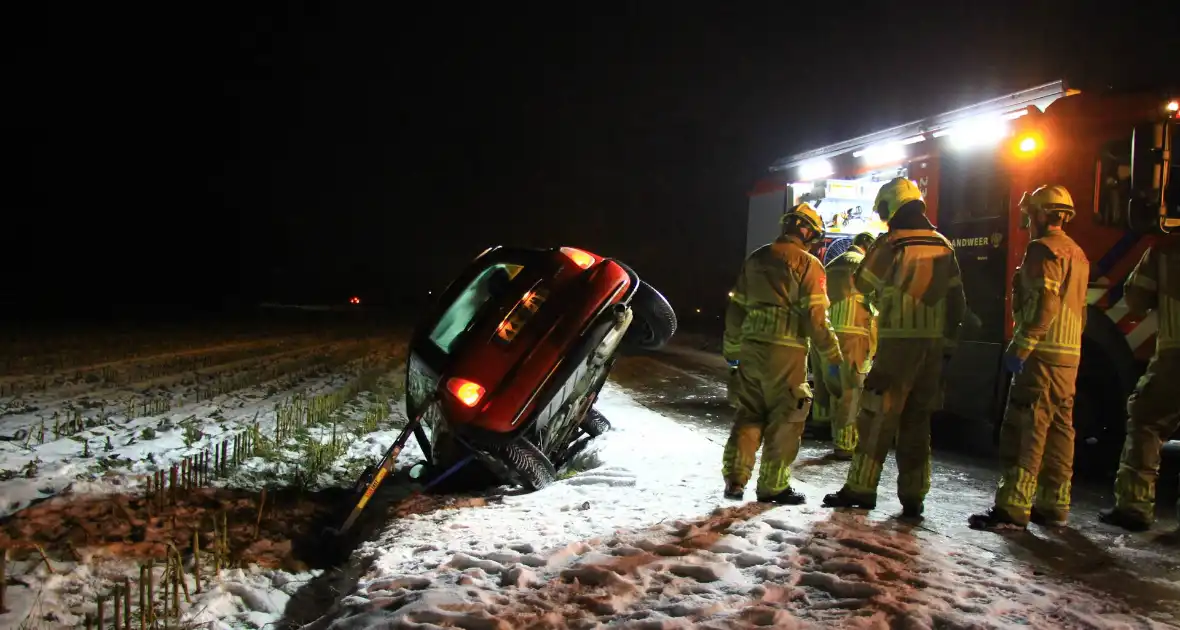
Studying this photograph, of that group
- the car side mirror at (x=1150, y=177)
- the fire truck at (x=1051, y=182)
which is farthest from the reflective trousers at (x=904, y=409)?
the fire truck at (x=1051, y=182)

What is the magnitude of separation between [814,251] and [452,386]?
18.7 ft

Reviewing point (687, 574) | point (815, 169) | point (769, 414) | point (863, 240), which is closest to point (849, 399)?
point (863, 240)

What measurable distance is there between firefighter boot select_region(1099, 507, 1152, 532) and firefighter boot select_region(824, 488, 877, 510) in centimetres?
129

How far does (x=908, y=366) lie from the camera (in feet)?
14.2

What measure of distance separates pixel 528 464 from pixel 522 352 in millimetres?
640

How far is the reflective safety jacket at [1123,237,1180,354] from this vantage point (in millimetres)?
4371

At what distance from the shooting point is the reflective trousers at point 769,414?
14.6ft

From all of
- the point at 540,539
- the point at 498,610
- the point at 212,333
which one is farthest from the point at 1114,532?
the point at 212,333

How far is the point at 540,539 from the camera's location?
384 centimetres

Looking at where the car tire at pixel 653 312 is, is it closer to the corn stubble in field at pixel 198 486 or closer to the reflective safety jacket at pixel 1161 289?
the corn stubble in field at pixel 198 486

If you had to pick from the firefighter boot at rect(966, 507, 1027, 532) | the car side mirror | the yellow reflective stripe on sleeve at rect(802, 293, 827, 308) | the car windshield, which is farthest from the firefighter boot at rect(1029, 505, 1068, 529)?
the car windshield

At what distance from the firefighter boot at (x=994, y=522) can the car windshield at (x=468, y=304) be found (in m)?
2.85

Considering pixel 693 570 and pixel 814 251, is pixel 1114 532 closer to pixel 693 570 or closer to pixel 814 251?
pixel 693 570

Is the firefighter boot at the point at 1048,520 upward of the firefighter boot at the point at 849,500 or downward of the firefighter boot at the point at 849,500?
downward
